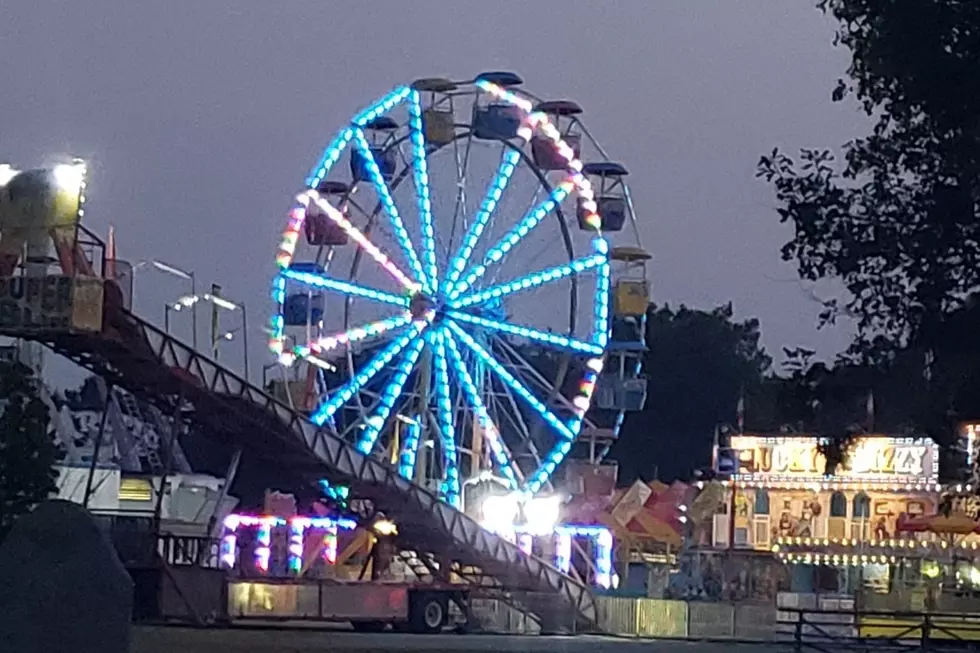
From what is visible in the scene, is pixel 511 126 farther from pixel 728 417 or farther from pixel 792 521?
pixel 728 417

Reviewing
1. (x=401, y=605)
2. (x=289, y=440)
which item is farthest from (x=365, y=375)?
(x=289, y=440)

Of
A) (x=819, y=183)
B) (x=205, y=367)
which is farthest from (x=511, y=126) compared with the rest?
(x=819, y=183)

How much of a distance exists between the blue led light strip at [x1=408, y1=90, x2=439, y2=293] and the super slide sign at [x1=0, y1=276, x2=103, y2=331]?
660 inches

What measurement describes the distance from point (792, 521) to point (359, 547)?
19.9m

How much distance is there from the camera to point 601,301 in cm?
5609

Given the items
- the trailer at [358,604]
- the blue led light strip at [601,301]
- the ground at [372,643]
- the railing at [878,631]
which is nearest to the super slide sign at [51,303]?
the ground at [372,643]

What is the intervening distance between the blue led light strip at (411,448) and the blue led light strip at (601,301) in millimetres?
5421

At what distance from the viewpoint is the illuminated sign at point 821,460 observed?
67250 mm

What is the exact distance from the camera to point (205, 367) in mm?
42594

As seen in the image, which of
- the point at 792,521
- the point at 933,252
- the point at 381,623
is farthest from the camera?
the point at 792,521

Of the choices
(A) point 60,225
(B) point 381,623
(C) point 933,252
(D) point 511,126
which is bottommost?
(B) point 381,623

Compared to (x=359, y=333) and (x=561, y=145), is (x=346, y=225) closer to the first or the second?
(x=359, y=333)

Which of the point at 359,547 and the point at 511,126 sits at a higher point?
the point at 511,126

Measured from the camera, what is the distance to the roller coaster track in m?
→ 41.1
